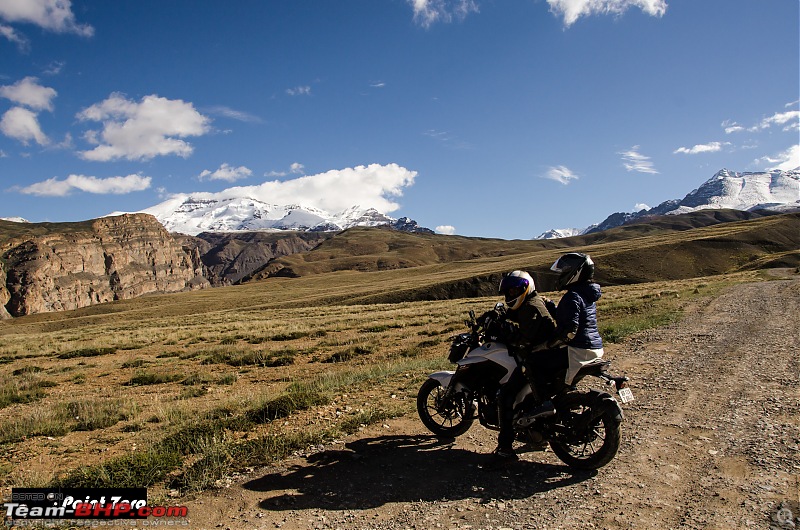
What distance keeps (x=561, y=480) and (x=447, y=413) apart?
2.42 metres

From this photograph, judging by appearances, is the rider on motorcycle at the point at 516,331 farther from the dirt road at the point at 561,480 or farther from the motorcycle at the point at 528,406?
the dirt road at the point at 561,480

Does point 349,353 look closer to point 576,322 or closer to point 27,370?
point 27,370

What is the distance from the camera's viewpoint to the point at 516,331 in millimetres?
7012

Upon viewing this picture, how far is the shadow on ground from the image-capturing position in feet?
20.5

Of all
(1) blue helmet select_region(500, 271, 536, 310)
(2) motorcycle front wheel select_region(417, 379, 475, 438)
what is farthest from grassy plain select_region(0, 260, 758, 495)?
(1) blue helmet select_region(500, 271, 536, 310)

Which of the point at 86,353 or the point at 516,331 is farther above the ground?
the point at 516,331

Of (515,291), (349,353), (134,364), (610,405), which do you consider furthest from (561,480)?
(134,364)

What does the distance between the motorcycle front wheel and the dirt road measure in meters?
0.23

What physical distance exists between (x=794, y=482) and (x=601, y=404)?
8.00ft

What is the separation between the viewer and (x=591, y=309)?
6984 millimetres

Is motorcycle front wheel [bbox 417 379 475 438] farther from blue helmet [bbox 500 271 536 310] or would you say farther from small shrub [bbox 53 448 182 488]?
small shrub [bbox 53 448 182 488]

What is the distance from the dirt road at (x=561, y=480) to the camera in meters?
5.55

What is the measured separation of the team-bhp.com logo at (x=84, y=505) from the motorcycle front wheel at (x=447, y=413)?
4.23 m

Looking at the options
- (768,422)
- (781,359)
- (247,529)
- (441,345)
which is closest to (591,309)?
(768,422)
